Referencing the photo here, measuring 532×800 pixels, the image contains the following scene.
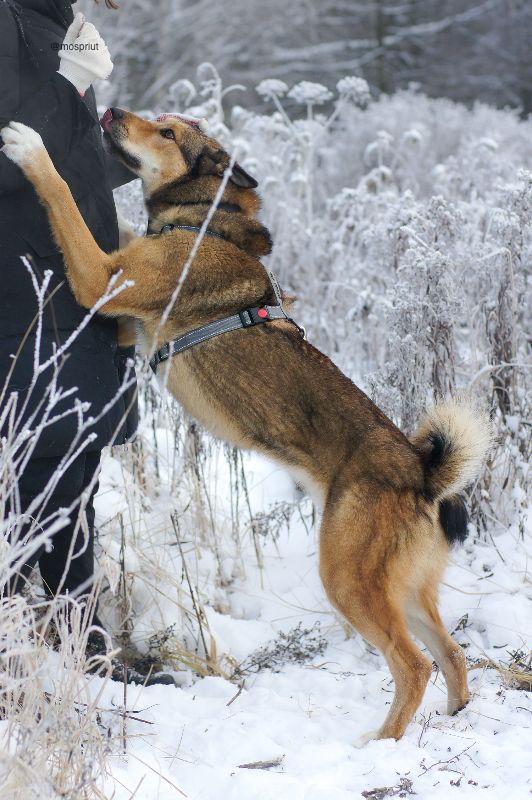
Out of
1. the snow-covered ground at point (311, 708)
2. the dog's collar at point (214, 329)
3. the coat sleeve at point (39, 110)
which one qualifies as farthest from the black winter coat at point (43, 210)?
the snow-covered ground at point (311, 708)

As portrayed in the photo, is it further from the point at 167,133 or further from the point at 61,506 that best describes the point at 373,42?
the point at 61,506

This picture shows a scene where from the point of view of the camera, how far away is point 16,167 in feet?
7.79

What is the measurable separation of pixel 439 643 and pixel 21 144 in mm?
2023

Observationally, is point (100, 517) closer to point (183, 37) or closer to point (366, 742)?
point (366, 742)

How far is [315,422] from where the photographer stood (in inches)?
109

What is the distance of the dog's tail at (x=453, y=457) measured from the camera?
2666mm

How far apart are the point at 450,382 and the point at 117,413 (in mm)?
1696

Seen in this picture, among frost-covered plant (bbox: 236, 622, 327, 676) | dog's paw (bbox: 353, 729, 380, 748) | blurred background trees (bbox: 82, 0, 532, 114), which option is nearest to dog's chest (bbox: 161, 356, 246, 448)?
frost-covered plant (bbox: 236, 622, 327, 676)

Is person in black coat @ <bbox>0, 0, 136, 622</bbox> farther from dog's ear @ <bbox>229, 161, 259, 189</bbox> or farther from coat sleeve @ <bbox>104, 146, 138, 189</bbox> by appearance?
dog's ear @ <bbox>229, 161, 259, 189</bbox>

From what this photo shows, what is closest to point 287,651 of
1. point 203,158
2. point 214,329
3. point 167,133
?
point 214,329

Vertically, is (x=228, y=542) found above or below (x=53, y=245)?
below

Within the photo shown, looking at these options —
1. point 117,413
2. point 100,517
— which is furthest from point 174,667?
point 117,413

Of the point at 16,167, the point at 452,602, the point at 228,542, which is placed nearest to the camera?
the point at 16,167

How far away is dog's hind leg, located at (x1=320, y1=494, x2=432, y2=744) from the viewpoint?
2600 millimetres
